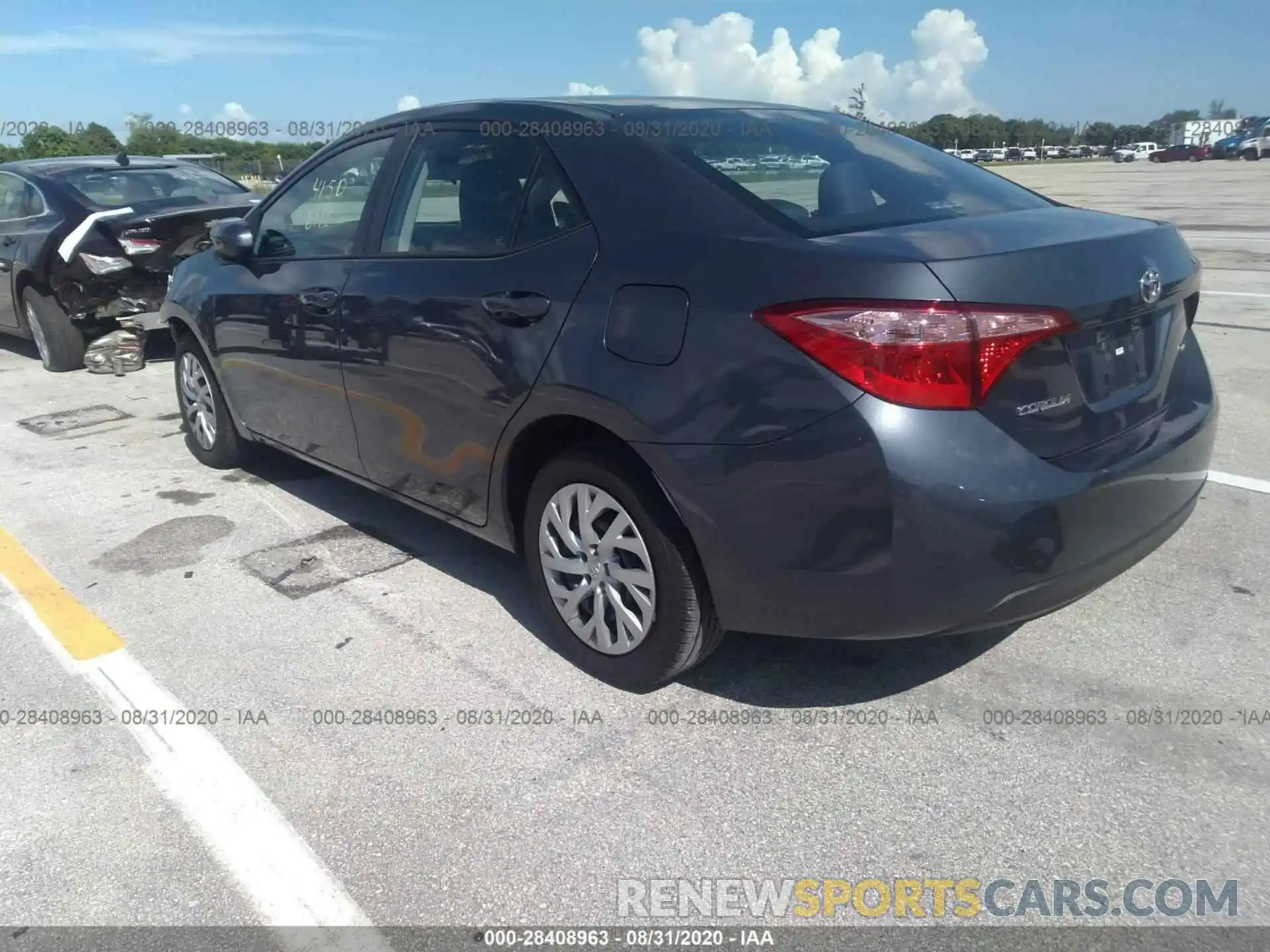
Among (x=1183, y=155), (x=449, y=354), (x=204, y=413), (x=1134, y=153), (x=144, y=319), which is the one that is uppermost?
(x=1134, y=153)

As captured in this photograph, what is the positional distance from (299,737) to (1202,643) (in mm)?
2795

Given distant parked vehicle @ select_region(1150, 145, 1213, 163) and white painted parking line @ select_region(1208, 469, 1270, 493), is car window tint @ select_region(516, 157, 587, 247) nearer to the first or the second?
white painted parking line @ select_region(1208, 469, 1270, 493)

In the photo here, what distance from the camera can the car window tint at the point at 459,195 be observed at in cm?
332

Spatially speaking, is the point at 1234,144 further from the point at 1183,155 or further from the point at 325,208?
the point at 325,208

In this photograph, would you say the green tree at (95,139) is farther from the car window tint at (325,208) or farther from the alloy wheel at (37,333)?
the car window tint at (325,208)

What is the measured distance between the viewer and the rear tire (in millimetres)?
8164

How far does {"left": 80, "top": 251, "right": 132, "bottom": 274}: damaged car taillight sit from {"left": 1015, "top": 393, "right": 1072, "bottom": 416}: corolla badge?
7216 millimetres

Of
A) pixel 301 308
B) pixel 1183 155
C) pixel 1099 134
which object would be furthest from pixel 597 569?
pixel 1099 134

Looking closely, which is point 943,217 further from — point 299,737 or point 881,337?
point 299,737

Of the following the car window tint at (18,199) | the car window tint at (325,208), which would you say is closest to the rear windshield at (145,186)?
the car window tint at (18,199)

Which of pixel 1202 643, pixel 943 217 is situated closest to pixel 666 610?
pixel 943 217

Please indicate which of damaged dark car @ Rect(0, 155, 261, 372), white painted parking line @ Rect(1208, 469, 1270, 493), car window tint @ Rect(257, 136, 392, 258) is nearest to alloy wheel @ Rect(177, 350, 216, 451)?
car window tint @ Rect(257, 136, 392, 258)

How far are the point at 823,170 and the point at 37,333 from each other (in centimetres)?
757

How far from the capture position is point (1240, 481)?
15.2 ft
